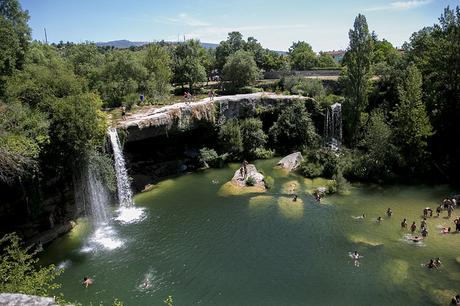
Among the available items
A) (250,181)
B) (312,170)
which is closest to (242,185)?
(250,181)

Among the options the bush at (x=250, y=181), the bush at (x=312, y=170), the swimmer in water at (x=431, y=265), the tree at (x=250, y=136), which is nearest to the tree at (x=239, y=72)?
the tree at (x=250, y=136)

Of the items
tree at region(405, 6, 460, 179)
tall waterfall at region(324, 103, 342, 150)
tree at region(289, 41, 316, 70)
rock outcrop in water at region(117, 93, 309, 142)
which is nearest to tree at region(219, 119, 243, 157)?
rock outcrop in water at region(117, 93, 309, 142)

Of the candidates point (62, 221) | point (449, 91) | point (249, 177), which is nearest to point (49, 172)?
point (62, 221)

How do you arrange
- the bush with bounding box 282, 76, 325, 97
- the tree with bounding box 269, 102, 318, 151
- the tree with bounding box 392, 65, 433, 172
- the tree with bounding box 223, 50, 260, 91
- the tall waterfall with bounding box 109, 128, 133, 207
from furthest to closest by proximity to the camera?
1. the tree with bounding box 223, 50, 260, 91
2. the bush with bounding box 282, 76, 325, 97
3. the tree with bounding box 269, 102, 318, 151
4. the tree with bounding box 392, 65, 433, 172
5. the tall waterfall with bounding box 109, 128, 133, 207

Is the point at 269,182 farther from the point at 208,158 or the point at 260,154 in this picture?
the point at 208,158

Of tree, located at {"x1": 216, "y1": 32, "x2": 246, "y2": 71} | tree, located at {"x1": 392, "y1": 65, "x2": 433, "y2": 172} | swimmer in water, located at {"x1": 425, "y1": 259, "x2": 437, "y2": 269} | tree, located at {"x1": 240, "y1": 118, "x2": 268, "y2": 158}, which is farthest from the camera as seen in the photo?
tree, located at {"x1": 216, "y1": 32, "x2": 246, "y2": 71}

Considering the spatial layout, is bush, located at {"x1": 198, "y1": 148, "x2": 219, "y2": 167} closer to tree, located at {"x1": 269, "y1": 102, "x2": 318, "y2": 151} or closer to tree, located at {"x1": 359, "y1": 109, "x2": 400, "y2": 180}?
tree, located at {"x1": 269, "y1": 102, "x2": 318, "y2": 151}

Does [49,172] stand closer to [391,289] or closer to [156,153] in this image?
[156,153]
